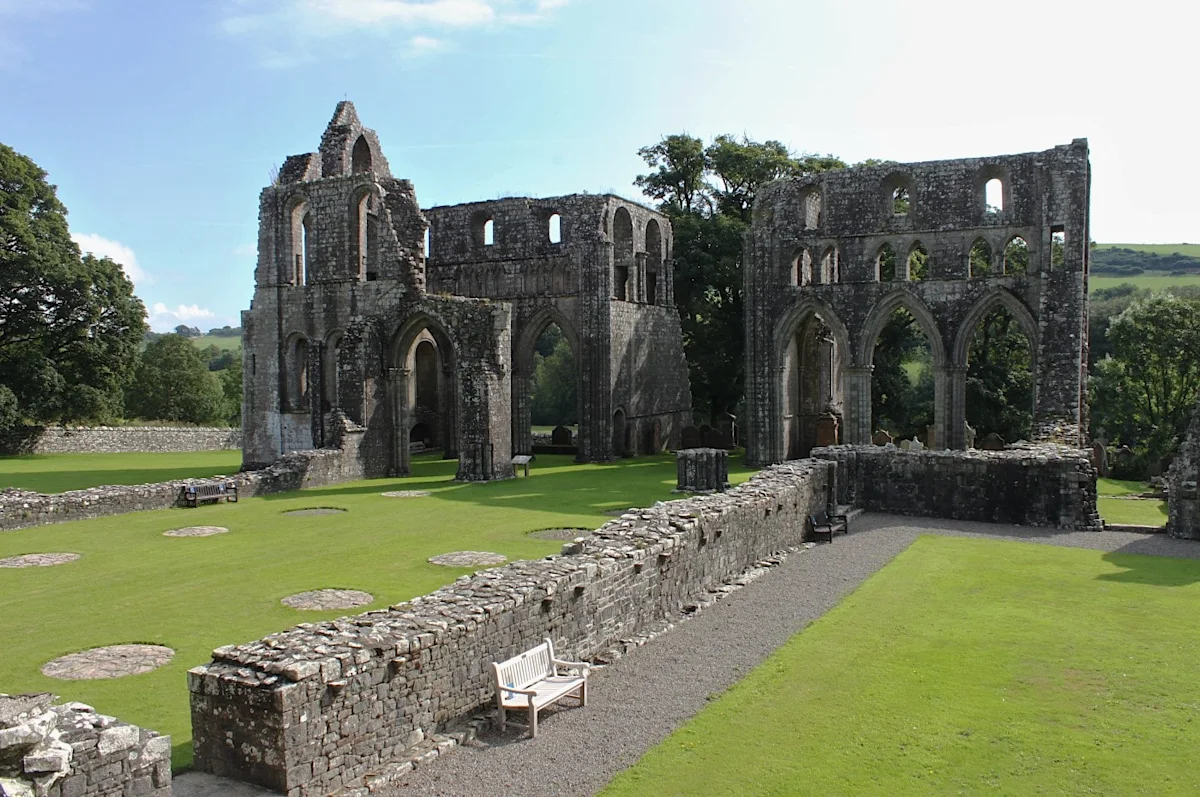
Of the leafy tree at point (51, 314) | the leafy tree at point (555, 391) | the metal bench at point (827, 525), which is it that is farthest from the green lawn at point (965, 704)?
the leafy tree at point (555, 391)

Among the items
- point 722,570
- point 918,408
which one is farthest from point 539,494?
point 918,408

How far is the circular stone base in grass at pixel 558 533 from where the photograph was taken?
55.1 ft

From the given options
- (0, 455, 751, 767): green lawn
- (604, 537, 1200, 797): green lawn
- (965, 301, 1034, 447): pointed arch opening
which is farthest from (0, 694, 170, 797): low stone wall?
(965, 301, 1034, 447): pointed arch opening

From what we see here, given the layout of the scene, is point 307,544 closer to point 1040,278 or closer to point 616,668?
point 616,668

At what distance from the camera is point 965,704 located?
8883 millimetres

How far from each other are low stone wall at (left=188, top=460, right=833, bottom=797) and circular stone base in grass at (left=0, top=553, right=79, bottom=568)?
8.89 meters

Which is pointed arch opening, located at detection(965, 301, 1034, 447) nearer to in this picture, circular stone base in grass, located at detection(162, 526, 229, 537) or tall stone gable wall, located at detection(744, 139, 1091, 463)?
tall stone gable wall, located at detection(744, 139, 1091, 463)

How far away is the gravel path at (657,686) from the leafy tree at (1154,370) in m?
21.1

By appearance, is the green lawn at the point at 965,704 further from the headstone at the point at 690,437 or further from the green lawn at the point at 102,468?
the green lawn at the point at 102,468

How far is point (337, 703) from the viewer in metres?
7.23

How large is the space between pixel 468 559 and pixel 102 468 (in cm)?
2112

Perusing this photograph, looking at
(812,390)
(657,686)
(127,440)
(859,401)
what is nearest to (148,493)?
(657,686)

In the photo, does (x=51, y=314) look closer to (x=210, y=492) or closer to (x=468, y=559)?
(x=210, y=492)

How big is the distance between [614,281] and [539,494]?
1301 centimetres
